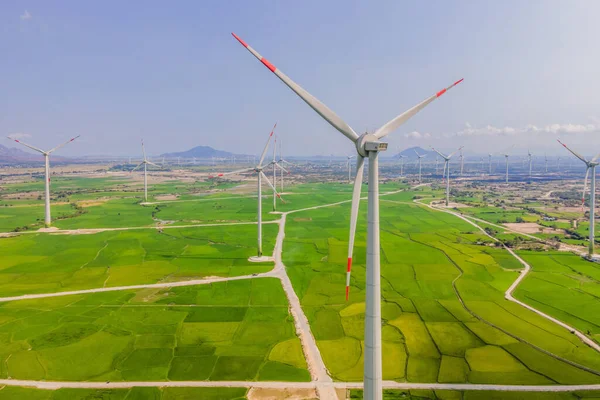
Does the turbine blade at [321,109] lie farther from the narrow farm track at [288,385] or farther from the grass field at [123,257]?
the grass field at [123,257]

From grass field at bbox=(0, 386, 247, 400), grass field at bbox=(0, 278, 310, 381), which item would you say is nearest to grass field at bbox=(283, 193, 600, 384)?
grass field at bbox=(0, 278, 310, 381)

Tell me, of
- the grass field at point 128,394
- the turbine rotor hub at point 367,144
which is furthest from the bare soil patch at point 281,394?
the turbine rotor hub at point 367,144

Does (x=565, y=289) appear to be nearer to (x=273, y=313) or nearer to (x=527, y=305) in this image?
(x=527, y=305)

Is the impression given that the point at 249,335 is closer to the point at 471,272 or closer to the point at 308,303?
the point at 308,303

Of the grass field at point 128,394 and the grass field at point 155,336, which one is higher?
the grass field at point 155,336

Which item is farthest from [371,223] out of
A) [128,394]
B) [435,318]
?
[435,318]

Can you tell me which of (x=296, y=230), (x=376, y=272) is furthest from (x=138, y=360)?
(x=296, y=230)
